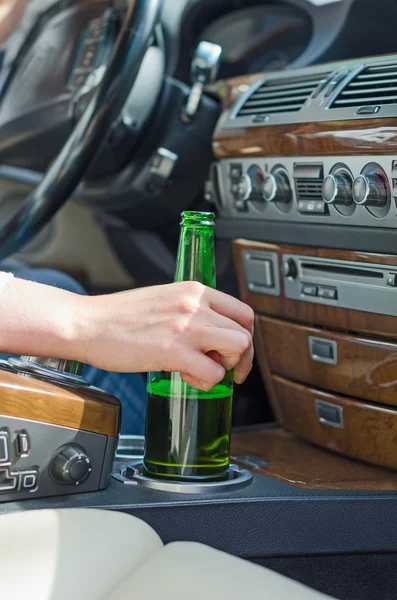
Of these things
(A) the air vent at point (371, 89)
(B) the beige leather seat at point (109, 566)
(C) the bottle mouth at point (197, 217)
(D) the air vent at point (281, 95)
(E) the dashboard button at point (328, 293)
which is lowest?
(B) the beige leather seat at point (109, 566)

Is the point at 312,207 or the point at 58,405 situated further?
the point at 312,207

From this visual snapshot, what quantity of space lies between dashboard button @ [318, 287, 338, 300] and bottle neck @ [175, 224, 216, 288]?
239 mm

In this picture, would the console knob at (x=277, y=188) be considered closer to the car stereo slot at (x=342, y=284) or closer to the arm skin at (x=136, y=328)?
the car stereo slot at (x=342, y=284)

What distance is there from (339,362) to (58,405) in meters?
0.44

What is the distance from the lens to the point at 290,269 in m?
1.12

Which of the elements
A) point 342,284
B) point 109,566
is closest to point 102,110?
point 342,284

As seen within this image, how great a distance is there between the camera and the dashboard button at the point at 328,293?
1035 millimetres

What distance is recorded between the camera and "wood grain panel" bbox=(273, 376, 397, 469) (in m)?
1.01

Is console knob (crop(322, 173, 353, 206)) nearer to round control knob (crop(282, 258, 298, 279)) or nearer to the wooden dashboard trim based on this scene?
the wooden dashboard trim

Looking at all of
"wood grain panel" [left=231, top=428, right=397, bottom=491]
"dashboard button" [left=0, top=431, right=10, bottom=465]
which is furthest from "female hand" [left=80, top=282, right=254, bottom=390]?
"wood grain panel" [left=231, top=428, right=397, bottom=491]

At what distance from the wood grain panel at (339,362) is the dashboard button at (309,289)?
0.05 meters

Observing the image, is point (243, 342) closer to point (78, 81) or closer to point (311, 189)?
point (311, 189)

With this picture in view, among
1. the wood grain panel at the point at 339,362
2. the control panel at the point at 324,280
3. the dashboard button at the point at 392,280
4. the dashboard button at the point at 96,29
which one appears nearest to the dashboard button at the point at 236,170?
the control panel at the point at 324,280

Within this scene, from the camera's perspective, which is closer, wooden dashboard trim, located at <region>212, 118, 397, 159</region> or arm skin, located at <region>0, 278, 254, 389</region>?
arm skin, located at <region>0, 278, 254, 389</region>
